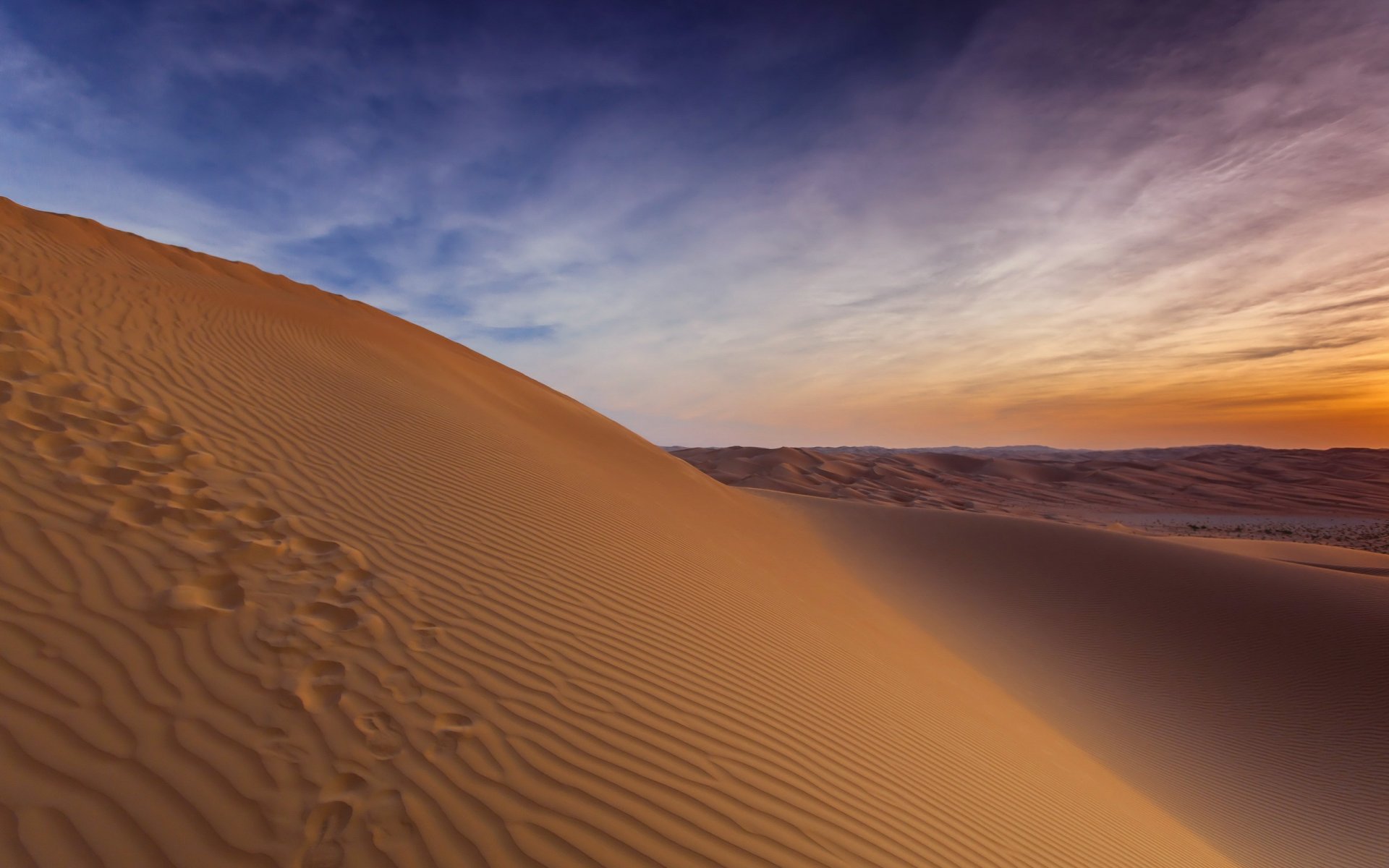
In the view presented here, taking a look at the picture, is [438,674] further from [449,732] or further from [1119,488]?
[1119,488]

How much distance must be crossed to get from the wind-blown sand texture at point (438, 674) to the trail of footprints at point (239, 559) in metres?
0.02

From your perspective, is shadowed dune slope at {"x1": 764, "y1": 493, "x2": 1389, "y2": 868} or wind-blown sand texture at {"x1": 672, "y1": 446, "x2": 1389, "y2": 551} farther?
wind-blown sand texture at {"x1": 672, "y1": 446, "x2": 1389, "y2": 551}

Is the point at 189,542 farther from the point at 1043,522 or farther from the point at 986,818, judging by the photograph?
the point at 1043,522

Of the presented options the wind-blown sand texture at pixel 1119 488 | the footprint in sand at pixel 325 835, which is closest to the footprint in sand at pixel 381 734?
the footprint in sand at pixel 325 835

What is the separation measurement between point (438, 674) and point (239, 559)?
60.6 inches

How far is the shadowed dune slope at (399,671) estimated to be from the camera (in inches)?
84.3

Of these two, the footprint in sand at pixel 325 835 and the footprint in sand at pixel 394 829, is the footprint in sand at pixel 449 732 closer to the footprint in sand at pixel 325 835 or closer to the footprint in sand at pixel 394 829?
the footprint in sand at pixel 394 829

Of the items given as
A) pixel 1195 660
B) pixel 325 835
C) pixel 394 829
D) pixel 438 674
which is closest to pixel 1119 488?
pixel 1195 660

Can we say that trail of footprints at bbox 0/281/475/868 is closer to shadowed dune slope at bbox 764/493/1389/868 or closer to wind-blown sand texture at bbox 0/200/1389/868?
wind-blown sand texture at bbox 0/200/1389/868

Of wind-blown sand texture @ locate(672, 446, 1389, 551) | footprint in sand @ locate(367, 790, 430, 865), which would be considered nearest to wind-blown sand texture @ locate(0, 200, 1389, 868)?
footprint in sand @ locate(367, 790, 430, 865)

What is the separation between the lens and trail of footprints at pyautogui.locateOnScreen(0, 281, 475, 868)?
230cm

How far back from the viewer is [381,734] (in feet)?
8.25

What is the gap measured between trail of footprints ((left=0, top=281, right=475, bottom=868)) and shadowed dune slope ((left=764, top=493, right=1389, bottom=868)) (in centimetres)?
768

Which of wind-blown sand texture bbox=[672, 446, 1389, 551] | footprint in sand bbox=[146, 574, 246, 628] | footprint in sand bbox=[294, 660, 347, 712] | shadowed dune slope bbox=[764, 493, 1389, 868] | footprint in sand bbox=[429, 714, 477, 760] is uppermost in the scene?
wind-blown sand texture bbox=[672, 446, 1389, 551]
